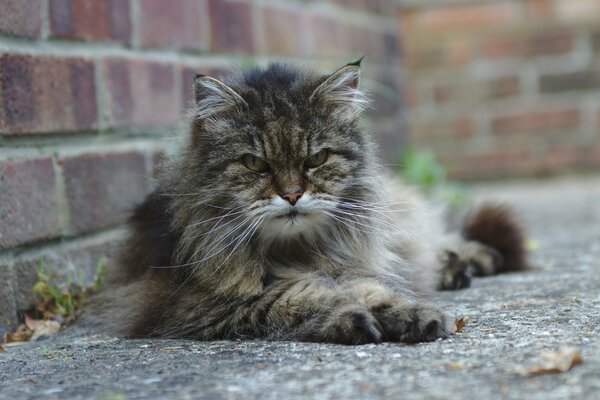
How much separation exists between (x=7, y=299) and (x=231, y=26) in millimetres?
2104

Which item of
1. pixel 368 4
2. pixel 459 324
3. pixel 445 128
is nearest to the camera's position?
pixel 459 324

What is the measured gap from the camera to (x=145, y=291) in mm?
3074

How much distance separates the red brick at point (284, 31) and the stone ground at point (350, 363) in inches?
88.5

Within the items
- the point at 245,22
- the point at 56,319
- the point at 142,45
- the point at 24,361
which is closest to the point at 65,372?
the point at 24,361

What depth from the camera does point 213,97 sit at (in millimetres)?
3027

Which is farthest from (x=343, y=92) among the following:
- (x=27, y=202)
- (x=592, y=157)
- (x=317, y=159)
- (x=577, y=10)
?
(x=592, y=157)

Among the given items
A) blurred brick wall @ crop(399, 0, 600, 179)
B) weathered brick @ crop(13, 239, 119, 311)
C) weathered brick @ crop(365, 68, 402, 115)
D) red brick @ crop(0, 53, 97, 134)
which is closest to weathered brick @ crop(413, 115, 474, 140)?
blurred brick wall @ crop(399, 0, 600, 179)

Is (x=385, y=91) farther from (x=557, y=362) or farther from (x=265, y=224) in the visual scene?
(x=557, y=362)

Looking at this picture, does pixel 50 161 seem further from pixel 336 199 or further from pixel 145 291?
pixel 336 199

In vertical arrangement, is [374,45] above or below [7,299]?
above

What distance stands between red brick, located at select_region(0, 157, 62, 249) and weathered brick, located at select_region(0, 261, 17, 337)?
0.09 meters

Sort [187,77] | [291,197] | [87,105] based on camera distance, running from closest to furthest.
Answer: [291,197]
[87,105]
[187,77]

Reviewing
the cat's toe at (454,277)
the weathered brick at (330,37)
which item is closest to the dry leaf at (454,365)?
the cat's toe at (454,277)

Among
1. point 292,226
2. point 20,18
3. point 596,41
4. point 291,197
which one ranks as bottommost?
point 292,226
